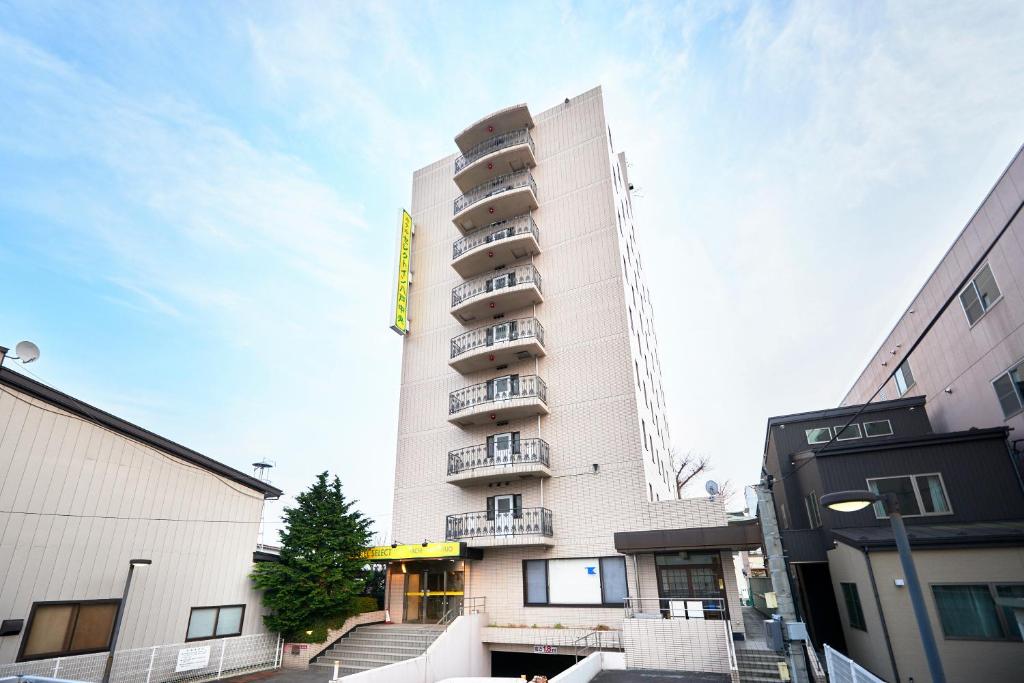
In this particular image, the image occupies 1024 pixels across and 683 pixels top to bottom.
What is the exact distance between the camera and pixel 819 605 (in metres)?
20.2

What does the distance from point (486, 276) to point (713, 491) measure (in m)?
14.7

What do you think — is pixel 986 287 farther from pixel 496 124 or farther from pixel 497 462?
pixel 496 124

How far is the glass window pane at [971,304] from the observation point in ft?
61.8

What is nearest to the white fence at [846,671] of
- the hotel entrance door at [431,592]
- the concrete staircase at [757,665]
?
the concrete staircase at [757,665]

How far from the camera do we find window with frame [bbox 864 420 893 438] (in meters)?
23.0

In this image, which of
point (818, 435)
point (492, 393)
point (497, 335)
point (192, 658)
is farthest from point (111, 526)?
point (818, 435)

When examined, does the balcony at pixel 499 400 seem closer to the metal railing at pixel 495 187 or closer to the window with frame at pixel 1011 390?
the metal railing at pixel 495 187

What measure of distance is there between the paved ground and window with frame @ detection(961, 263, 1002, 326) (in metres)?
16.6

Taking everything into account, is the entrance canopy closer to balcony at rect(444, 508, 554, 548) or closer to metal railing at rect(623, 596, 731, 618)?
metal railing at rect(623, 596, 731, 618)

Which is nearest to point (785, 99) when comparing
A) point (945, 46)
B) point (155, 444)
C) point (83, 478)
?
point (945, 46)

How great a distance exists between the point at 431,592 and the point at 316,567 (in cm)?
571

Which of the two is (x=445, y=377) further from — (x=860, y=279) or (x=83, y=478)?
(x=860, y=279)

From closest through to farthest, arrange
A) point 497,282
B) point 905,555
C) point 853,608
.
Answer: point 905,555 < point 853,608 < point 497,282

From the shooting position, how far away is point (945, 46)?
13531 mm
